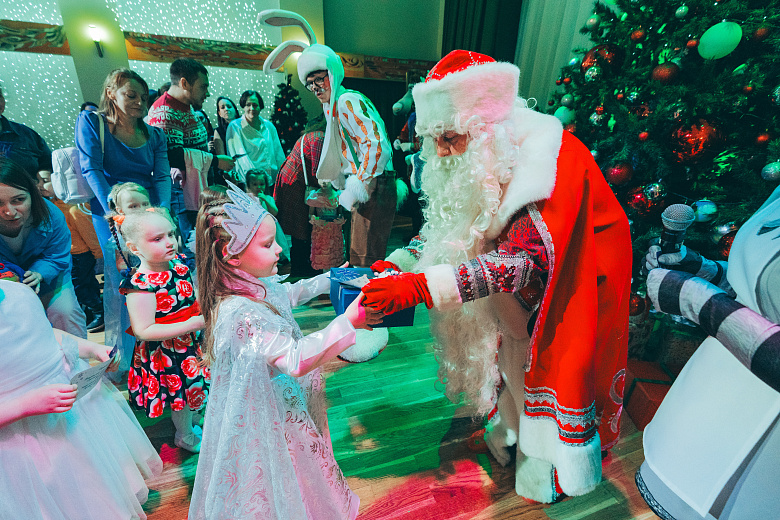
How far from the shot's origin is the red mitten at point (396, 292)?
3.64 feet

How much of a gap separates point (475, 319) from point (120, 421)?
63.5 inches

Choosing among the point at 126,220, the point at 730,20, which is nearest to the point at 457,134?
the point at 126,220

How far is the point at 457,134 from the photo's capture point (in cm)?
135

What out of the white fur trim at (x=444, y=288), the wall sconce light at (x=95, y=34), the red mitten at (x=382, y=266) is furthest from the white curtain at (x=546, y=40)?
the wall sconce light at (x=95, y=34)

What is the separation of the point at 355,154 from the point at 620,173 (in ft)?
6.12

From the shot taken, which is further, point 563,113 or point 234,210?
point 563,113

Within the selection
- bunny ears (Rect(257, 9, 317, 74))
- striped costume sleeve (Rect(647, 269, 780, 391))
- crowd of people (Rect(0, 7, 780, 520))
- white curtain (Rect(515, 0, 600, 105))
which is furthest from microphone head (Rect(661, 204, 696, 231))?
white curtain (Rect(515, 0, 600, 105))

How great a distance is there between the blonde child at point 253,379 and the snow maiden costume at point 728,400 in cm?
84

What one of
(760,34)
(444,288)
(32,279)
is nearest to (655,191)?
(760,34)

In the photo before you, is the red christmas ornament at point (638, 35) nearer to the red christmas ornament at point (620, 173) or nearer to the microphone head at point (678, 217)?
the red christmas ornament at point (620, 173)

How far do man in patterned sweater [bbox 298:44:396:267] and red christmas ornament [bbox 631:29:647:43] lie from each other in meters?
1.69

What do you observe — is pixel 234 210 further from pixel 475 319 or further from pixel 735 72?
pixel 735 72

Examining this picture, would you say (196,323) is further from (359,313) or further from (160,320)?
(359,313)

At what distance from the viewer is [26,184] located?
1513 millimetres
